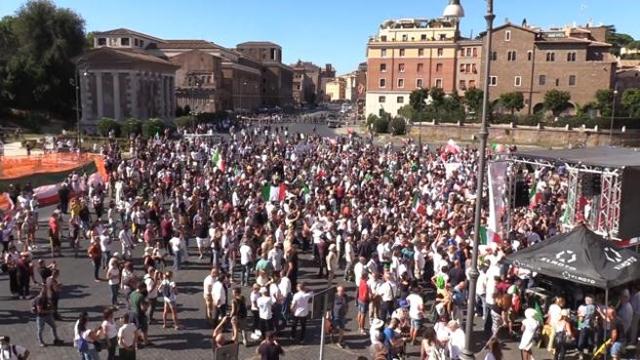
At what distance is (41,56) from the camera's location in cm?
6869

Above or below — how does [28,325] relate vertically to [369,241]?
below

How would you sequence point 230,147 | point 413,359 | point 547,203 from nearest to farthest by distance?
1. point 413,359
2. point 547,203
3. point 230,147

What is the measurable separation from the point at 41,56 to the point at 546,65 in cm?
6478

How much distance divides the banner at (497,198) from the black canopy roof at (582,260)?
11.6ft

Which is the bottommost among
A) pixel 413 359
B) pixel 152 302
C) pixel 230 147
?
pixel 413 359

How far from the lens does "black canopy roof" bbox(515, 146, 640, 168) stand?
1631cm

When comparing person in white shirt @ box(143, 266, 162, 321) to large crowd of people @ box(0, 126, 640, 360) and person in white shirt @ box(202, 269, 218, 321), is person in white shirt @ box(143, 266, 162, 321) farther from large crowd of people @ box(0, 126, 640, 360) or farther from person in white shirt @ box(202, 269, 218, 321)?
person in white shirt @ box(202, 269, 218, 321)

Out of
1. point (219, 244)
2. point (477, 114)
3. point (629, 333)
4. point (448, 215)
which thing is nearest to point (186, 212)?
point (219, 244)

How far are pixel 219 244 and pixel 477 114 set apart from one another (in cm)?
6102

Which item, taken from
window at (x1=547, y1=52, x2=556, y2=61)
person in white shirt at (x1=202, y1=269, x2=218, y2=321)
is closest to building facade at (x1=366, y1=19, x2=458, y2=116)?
window at (x1=547, y1=52, x2=556, y2=61)

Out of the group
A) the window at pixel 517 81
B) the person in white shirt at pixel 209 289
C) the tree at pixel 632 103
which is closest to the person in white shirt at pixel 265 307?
the person in white shirt at pixel 209 289

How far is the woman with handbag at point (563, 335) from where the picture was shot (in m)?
11.0

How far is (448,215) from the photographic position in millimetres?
19438

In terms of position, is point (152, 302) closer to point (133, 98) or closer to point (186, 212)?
point (186, 212)
